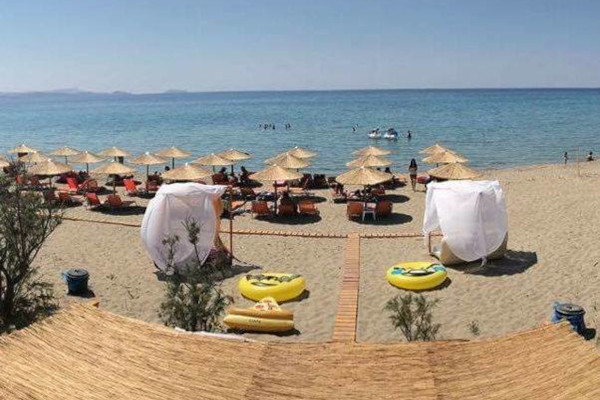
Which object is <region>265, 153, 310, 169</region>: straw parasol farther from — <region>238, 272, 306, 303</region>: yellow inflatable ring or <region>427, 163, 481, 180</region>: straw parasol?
<region>238, 272, 306, 303</region>: yellow inflatable ring

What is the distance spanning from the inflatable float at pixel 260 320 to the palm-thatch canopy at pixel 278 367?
14.8 ft

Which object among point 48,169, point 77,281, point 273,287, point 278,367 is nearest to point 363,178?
point 273,287

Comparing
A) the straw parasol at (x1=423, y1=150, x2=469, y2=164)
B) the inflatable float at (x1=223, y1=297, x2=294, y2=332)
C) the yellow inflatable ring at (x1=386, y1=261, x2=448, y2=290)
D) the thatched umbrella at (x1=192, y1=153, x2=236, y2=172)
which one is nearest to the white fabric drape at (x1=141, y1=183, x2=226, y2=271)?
the inflatable float at (x1=223, y1=297, x2=294, y2=332)

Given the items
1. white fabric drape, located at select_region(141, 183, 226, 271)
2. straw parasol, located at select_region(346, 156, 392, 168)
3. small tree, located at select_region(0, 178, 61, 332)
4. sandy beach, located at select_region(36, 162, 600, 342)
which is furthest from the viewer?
straw parasol, located at select_region(346, 156, 392, 168)

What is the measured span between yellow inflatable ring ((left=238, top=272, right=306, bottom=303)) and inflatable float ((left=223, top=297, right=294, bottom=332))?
129cm

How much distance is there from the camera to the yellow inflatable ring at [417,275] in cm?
1245

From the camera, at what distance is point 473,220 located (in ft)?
44.2

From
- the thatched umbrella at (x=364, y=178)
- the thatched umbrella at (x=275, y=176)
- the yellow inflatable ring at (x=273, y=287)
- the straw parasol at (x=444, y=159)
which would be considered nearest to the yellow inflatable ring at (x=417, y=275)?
the yellow inflatable ring at (x=273, y=287)

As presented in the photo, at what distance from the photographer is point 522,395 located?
4867 mm

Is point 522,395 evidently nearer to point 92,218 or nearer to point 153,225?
point 153,225

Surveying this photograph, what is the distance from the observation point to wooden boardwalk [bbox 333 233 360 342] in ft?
34.0

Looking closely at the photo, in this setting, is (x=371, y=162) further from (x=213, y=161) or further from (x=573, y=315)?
(x=573, y=315)

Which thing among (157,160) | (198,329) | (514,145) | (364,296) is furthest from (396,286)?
(514,145)

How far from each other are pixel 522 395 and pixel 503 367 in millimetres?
483
